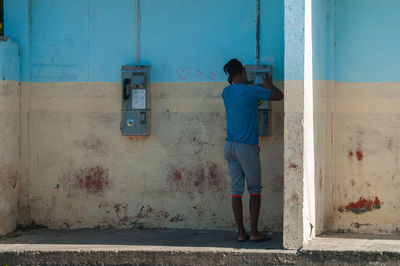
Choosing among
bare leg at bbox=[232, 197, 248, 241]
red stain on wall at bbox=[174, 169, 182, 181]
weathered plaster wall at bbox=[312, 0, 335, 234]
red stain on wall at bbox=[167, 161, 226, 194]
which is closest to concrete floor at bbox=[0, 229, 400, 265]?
bare leg at bbox=[232, 197, 248, 241]

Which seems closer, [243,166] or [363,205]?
[243,166]

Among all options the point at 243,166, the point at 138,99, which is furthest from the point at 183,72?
the point at 243,166

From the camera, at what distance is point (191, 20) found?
7.35 metres

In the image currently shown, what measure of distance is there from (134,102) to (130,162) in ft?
2.28

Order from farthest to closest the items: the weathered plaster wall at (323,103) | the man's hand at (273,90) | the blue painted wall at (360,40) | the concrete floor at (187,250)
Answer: the blue painted wall at (360,40)
the weathered plaster wall at (323,103)
the man's hand at (273,90)
the concrete floor at (187,250)

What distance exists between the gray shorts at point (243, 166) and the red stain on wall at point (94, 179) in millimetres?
1636

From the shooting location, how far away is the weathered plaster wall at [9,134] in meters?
7.24

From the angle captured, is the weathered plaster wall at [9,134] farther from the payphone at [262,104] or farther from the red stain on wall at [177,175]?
the payphone at [262,104]

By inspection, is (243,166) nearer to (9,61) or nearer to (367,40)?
(367,40)

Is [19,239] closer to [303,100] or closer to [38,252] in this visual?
[38,252]

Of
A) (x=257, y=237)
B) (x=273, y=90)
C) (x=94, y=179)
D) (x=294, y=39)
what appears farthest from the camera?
(x=94, y=179)

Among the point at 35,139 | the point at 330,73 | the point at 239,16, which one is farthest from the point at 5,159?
the point at 330,73

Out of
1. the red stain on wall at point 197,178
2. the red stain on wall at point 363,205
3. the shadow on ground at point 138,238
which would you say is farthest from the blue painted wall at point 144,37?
the shadow on ground at point 138,238

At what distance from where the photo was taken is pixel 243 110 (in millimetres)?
6547
